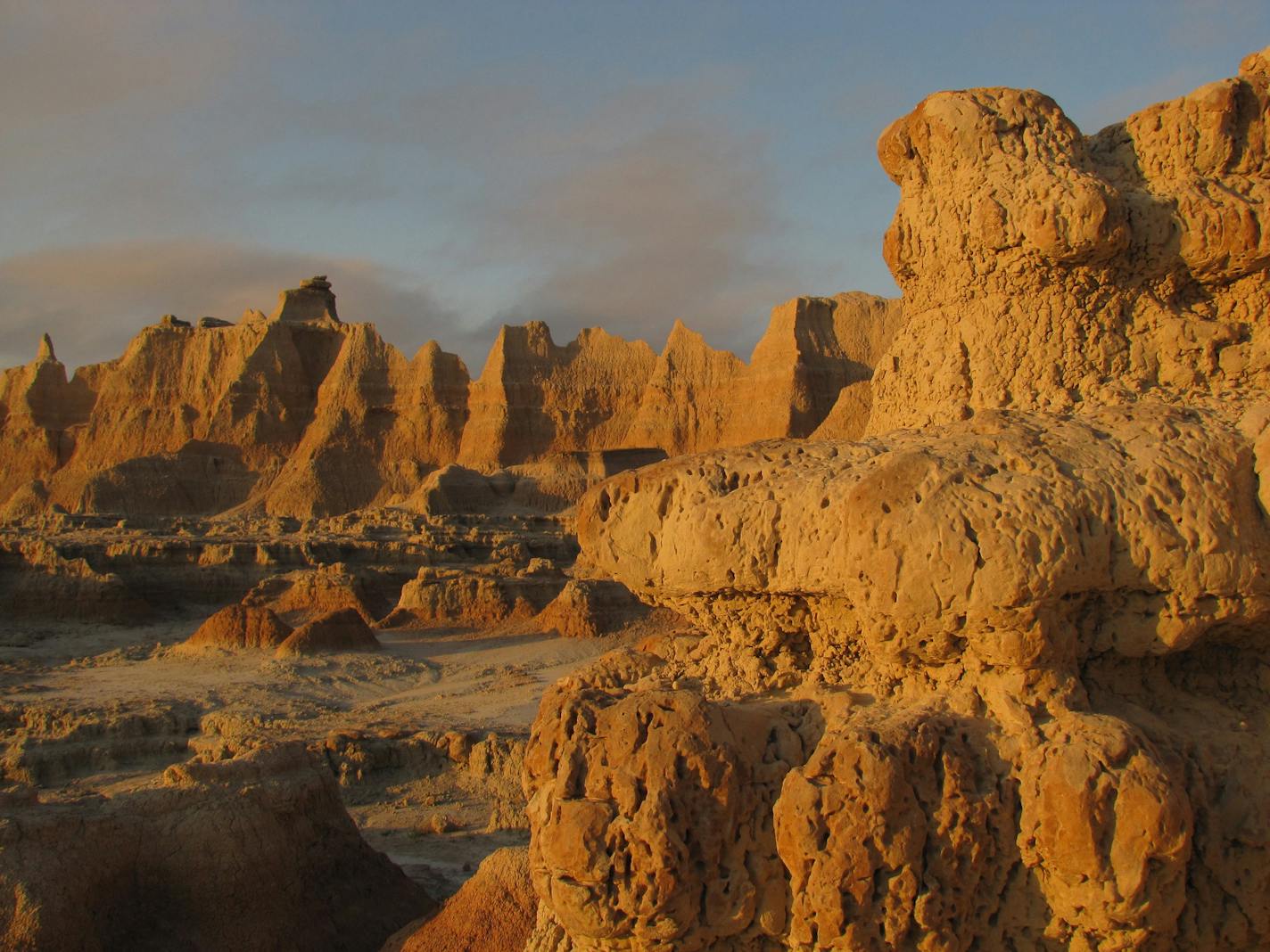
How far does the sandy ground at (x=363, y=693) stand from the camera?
6977 millimetres

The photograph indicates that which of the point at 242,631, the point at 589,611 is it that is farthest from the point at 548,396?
the point at 242,631

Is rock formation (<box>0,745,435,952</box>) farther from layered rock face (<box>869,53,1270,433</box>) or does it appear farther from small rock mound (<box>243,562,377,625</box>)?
small rock mound (<box>243,562,377,625</box>)

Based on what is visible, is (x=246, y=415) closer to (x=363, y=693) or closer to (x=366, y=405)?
(x=366, y=405)

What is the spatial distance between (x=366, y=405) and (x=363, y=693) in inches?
1106

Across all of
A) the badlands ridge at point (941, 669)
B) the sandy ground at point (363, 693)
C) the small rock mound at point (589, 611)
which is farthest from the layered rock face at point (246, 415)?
the badlands ridge at point (941, 669)

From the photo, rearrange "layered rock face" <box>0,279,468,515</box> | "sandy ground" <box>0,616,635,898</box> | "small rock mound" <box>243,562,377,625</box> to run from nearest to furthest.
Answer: "sandy ground" <box>0,616,635,898</box> → "small rock mound" <box>243,562,377,625</box> → "layered rock face" <box>0,279,468,515</box>

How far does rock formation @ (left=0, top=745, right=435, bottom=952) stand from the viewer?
150 inches

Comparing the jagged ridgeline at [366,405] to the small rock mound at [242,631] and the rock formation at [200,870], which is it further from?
the rock formation at [200,870]

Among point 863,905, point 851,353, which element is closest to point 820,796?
point 863,905

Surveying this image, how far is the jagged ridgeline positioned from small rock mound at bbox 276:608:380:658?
21617mm

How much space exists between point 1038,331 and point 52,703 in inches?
412

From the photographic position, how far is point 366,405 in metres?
40.0

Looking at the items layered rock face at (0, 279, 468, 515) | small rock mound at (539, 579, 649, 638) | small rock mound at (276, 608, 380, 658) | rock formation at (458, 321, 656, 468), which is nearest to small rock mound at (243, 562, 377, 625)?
small rock mound at (539, 579, 649, 638)

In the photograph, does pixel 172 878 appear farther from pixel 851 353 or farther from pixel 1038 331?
pixel 851 353
